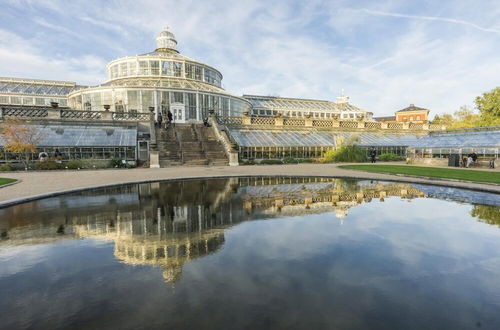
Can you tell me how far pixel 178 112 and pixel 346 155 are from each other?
1137 inches

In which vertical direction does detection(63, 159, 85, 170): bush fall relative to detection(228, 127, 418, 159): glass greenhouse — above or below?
below

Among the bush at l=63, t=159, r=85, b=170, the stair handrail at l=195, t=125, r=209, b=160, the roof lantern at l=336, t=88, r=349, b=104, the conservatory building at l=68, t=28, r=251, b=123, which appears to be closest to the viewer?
the bush at l=63, t=159, r=85, b=170

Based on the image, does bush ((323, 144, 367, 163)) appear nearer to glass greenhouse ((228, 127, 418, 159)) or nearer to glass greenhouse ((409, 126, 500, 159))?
glass greenhouse ((228, 127, 418, 159))

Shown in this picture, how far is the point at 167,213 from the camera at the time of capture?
9.97 metres

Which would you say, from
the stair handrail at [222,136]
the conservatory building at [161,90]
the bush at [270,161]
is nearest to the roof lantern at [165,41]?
the conservatory building at [161,90]

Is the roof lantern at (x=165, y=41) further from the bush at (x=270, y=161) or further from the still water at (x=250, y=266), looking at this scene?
the still water at (x=250, y=266)

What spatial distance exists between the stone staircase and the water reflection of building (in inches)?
583

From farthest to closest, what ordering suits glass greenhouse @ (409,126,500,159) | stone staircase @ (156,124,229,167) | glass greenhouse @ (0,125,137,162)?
1. glass greenhouse @ (409,126,500,159)
2. stone staircase @ (156,124,229,167)
3. glass greenhouse @ (0,125,137,162)

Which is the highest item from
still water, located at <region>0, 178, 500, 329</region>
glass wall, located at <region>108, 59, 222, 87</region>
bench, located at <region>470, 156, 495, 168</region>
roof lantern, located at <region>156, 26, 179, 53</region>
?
roof lantern, located at <region>156, 26, 179, 53</region>

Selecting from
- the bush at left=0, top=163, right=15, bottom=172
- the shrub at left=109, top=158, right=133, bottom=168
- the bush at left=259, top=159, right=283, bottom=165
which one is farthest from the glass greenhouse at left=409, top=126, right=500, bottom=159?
the bush at left=0, top=163, right=15, bottom=172

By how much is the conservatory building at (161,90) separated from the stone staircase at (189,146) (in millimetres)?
5898

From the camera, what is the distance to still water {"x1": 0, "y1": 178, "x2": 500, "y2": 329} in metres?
3.95

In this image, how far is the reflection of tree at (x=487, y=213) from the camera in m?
9.03

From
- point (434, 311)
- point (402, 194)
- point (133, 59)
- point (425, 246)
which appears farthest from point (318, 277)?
point (133, 59)
